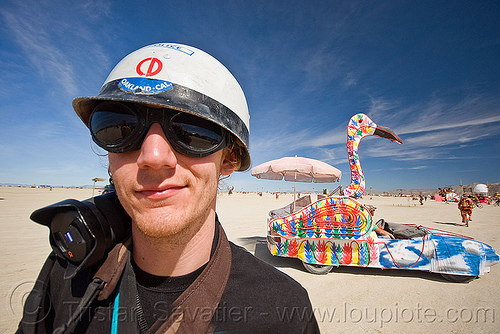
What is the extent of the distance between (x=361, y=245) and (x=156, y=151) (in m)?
4.78

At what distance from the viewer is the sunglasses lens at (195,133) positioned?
1.09m

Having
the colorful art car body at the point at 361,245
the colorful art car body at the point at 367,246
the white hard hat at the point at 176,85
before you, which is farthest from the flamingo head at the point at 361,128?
the white hard hat at the point at 176,85

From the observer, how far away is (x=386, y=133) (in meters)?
5.48

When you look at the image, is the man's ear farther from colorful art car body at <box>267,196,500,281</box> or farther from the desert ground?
colorful art car body at <box>267,196,500,281</box>

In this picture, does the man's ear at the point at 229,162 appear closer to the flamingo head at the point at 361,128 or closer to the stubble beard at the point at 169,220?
the stubble beard at the point at 169,220

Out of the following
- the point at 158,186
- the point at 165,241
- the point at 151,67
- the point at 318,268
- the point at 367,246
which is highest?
the point at 151,67

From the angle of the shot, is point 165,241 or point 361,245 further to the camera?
point 361,245

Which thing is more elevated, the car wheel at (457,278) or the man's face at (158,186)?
the man's face at (158,186)

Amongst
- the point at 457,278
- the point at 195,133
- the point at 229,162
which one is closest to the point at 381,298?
the point at 457,278

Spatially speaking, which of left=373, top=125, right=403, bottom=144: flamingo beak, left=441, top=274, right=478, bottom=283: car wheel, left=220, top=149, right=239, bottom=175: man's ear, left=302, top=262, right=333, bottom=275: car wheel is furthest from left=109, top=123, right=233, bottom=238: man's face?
left=441, top=274, right=478, bottom=283: car wheel

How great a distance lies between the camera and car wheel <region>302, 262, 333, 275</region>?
15.5 feet

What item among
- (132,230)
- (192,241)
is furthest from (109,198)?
(192,241)

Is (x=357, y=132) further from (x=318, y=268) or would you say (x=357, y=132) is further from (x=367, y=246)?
(x=318, y=268)

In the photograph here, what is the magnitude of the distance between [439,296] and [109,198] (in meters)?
5.66
